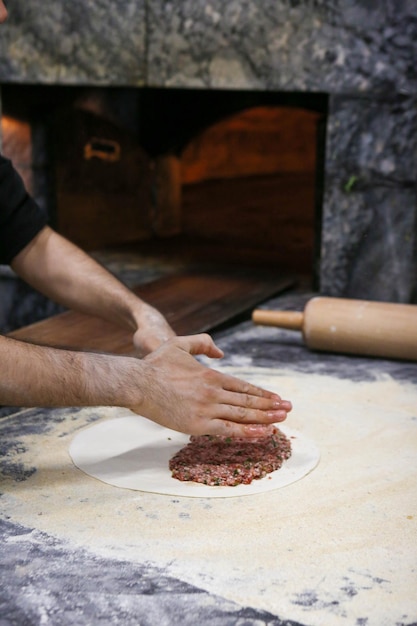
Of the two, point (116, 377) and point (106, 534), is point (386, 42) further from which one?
point (106, 534)

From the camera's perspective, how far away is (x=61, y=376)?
1421mm

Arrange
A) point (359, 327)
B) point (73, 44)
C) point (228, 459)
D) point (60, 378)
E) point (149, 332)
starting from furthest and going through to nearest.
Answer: point (73, 44) → point (359, 327) → point (149, 332) → point (228, 459) → point (60, 378)

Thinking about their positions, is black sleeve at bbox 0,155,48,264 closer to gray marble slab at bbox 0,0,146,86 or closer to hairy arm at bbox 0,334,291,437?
hairy arm at bbox 0,334,291,437

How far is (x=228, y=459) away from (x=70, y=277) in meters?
0.87

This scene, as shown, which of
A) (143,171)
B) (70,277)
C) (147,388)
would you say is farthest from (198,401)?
(143,171)

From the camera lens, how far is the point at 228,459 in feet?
5.20

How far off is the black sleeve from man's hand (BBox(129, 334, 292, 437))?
0.81 metres

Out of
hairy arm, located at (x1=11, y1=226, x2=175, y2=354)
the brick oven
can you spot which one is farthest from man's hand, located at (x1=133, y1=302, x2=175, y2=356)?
the brick oven

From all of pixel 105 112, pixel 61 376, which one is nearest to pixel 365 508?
pixel 61 376

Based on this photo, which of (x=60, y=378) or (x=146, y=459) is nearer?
(x=60, y=378)

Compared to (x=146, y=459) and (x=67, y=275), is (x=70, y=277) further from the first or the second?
(x=146, y=459)

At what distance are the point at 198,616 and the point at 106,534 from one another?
28 cm

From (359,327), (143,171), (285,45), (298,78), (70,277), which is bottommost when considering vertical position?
(359,327)

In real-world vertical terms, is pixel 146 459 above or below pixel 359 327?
below
